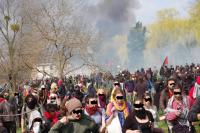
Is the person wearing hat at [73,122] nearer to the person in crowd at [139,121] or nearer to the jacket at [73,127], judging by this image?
the jacket at [73,127]

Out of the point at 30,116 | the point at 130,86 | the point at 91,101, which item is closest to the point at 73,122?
the point at 91,101

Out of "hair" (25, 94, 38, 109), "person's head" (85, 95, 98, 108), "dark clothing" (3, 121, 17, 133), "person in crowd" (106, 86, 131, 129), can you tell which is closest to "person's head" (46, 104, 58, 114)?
"hair" (25, 94, 38, 109)

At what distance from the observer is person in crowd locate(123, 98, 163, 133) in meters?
6.91

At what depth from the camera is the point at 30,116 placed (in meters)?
10.6

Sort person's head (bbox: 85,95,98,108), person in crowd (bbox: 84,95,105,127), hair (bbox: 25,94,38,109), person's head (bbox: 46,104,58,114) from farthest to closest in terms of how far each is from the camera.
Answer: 1. hair (bbox: 25,94,38,109)
2. person's head (bbox: 46,104,58,114)
3. person in crowd (bbox: 84,95,105,127)
4. person's head (bbox: 85,95,98,108)

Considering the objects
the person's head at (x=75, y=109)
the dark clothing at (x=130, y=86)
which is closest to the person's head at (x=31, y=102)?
the person's head at (x=75, y=109)

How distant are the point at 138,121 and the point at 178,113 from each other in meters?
2.14

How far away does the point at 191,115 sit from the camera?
633 centimetres

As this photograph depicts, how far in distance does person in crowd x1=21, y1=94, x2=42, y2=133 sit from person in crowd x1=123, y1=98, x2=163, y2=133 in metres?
3.03

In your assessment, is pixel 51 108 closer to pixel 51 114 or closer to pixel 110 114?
pixel 51 114

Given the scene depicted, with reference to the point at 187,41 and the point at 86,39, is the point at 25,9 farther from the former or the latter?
the point at 187,41

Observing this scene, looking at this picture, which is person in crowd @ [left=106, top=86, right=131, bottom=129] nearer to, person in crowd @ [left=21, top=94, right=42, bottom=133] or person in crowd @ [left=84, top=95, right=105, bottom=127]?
person in crowd @ [left=84, top=95, right=105, bottom=127]

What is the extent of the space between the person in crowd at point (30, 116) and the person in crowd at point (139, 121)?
3.03 metres

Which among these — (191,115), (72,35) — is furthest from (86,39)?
(191,115)
